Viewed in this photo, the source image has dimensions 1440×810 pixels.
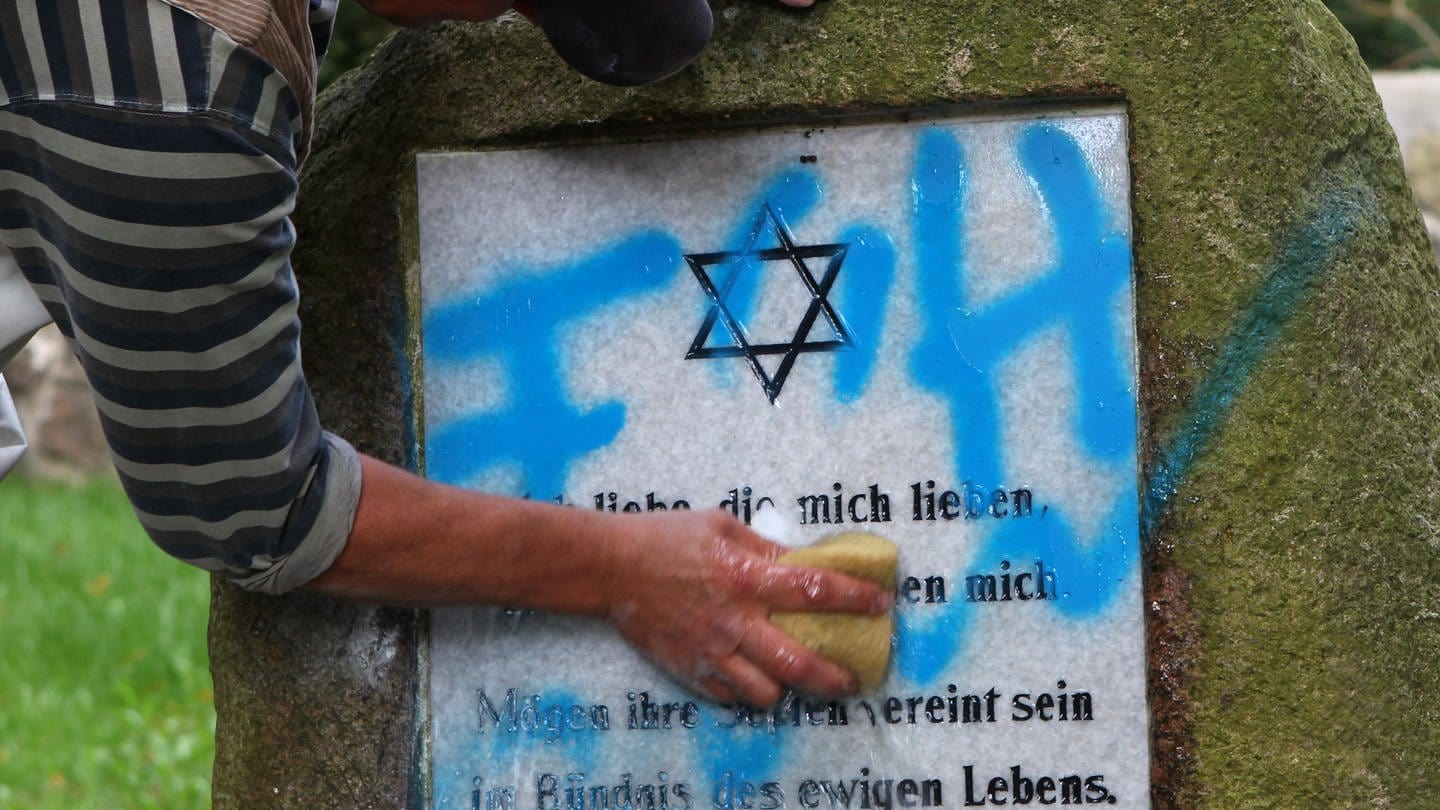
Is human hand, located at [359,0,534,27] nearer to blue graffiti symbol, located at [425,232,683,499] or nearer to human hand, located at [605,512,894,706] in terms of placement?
blue graffiti symbol, located at [425,232,683,499]

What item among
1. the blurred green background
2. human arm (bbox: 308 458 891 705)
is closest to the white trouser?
human arm (bbox: 308 458 891 705)

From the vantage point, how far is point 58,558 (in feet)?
16.3

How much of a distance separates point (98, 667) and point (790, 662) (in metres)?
3.08

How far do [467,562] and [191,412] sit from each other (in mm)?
346

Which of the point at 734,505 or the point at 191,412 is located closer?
the point at 191,412

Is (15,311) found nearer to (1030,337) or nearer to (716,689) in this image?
(716,689)

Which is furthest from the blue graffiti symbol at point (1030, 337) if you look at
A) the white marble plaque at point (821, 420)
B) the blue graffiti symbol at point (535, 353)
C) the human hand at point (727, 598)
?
the blue graffiti symbol at point (535, 353)

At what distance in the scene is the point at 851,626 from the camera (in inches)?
64.9

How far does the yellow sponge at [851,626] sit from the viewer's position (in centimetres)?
165

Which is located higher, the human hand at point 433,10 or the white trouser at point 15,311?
the human hand at point 433,10

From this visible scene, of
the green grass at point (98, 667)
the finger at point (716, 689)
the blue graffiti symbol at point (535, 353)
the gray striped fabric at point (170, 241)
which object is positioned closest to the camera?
the gray striped fabric at point (170, 241)

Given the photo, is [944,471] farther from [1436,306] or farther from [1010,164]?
[1436,306]

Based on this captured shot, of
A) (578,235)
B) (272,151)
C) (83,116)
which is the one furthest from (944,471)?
(83,116)

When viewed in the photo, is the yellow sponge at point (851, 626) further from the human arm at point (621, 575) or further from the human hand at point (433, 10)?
the human hand at point (433, 10)
